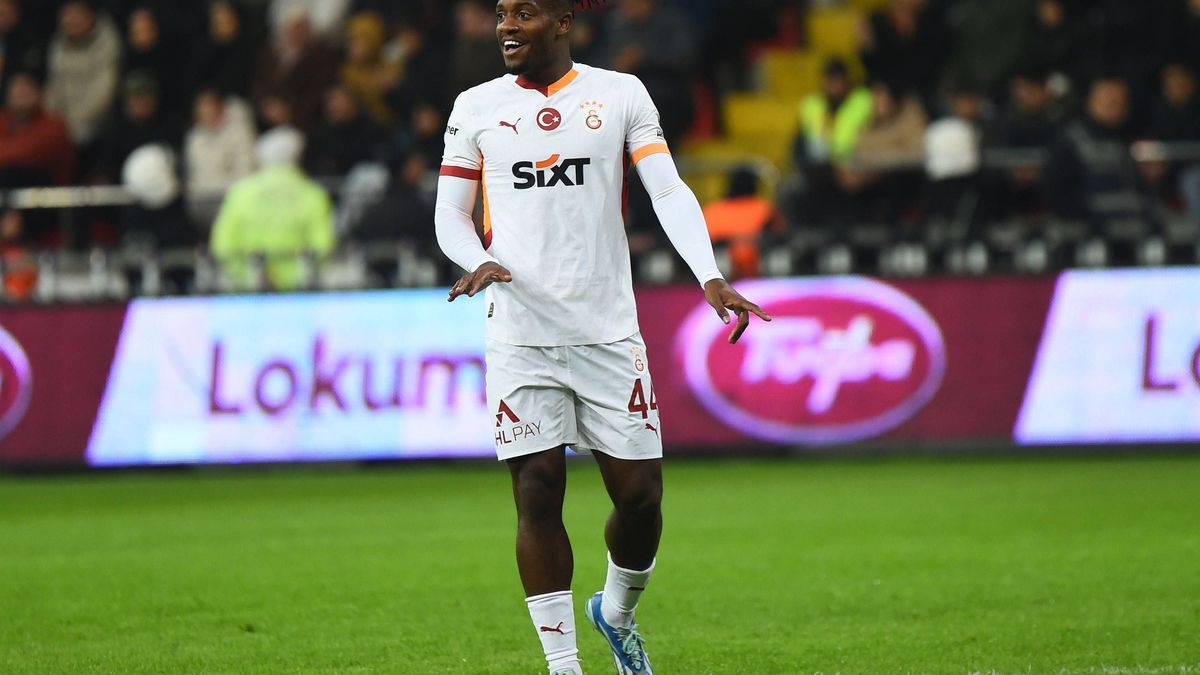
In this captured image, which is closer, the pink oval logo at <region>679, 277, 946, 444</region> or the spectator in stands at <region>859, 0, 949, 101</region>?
the pink oval logo at <region>679, 277, 946, 444</region>

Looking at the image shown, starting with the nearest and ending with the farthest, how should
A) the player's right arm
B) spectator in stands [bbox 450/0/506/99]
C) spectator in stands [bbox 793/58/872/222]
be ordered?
the player's right arm → spectator in stands [bbox 793/58/872/222] → spectator in stands [bbox 450/0/506/99]

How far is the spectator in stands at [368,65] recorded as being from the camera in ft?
69.1

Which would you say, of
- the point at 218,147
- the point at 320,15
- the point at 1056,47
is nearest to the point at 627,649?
the point at 1056,47

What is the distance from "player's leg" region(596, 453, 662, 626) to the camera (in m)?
6.42

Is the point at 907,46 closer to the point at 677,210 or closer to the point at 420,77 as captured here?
the point at 420,77

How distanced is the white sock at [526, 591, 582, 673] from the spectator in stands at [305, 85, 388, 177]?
44.1ft

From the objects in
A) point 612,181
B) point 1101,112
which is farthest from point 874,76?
point 612,181

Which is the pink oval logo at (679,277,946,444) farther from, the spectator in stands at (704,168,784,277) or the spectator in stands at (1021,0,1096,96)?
the spectator in stands at (1021,0,1096,96)

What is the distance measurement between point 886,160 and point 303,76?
6967 mm

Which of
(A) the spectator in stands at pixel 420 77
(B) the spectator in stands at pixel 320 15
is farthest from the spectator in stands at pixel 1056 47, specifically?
(B) the spectator in stands at pixel 320 15

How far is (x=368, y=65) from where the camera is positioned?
2144cm

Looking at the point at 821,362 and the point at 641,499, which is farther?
the point at 821,362

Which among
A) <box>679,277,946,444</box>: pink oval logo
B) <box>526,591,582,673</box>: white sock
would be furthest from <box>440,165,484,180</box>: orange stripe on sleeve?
<box>679,277,946,444</box>: pink oval logo

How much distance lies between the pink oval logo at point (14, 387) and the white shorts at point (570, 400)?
1069cm
